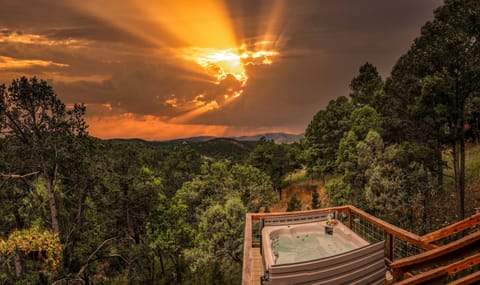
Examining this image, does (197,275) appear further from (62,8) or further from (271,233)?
(62,8)

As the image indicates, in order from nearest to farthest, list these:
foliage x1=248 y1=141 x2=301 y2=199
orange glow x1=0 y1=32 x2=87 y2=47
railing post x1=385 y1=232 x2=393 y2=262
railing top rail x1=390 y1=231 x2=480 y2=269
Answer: railing top rail x1=390 y1=231 x2=480 y2=269, railing post x1=385 y1=232 x2=393 y2=262, orange glow x1=0 y1=32 x2=87 y2=47, foliage x1=248 y1=141 x2=301 y2=199

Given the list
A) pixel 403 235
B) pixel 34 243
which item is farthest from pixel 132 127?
pixel 403 235

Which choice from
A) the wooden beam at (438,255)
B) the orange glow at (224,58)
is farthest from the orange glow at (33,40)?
the wooden beam at (438,255)

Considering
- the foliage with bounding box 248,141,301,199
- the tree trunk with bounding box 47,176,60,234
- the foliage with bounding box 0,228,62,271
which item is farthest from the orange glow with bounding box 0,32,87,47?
Result: the foliage with bounding box 248,141,301,199

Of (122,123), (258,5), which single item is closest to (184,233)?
(122,123)

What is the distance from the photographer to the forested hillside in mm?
9578

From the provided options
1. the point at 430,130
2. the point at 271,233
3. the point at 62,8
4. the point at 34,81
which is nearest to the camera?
the point at 271,233

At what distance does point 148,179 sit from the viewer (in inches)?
592

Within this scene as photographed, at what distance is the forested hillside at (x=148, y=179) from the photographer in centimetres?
958

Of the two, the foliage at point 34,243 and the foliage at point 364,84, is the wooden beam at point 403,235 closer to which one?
the foliage at point 34,243

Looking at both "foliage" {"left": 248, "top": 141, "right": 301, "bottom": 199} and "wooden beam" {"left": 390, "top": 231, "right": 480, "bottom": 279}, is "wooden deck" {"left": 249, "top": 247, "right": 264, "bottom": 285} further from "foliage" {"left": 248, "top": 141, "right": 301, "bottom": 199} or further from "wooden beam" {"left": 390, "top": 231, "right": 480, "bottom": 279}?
"foliage" {"left": 248, "top": 141, "right": 301, "bottom": 199}

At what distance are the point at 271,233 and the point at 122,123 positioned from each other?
12.5 metres

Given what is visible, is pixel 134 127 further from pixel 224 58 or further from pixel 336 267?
pixel 336 267

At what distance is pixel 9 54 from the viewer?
10.2m
